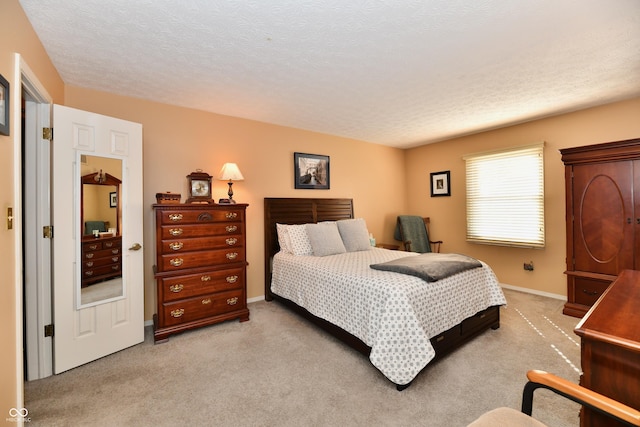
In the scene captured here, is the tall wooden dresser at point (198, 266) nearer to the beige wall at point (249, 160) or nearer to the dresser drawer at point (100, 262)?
the dresser drawer at point (100, 262)

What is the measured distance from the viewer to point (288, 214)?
394cm

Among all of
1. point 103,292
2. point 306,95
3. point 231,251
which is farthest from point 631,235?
point 103,292

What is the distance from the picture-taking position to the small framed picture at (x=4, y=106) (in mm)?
1320

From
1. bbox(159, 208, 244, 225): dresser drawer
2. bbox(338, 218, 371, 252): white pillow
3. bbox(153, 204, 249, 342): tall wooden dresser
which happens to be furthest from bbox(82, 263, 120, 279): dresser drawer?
bbox(338, 218, 371, 252): white pillow

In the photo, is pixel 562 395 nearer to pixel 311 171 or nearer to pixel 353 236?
pixel 353 236

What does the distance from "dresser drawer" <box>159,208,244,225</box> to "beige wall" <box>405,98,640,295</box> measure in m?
3.70

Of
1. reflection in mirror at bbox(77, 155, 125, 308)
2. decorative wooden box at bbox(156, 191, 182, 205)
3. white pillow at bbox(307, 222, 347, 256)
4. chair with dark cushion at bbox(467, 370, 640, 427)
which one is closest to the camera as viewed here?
chair with dark cushion at bbox(467, 370, 640, 427)

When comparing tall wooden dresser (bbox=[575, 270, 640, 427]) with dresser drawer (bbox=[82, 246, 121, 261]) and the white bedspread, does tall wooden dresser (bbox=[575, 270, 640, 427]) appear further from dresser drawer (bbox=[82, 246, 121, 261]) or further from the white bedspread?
dresser drawer (bbox=[82, 246, 121, 261])

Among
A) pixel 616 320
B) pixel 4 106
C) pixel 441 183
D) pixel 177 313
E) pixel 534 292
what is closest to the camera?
pixel 616 320

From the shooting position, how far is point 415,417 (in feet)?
5.36

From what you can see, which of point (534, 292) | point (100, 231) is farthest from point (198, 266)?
point (534, 292)

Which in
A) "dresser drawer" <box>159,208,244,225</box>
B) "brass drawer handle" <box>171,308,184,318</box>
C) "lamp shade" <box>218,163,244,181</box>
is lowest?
"brass drawer handle" <box>171,308,184,318</box>

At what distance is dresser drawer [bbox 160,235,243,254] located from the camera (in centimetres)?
268

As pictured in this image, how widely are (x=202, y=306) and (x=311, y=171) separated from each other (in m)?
2.43
